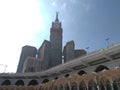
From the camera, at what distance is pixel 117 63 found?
68.2 ft

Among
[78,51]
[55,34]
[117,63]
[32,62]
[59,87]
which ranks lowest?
[59,87]

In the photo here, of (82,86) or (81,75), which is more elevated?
(81,75)

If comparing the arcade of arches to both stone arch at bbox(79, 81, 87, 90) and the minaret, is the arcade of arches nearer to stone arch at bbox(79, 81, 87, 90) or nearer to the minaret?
stone arch at bbox(79, 81, 87, 90)

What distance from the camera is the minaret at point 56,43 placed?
3855 inches

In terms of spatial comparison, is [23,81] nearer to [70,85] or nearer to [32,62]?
[70,85]

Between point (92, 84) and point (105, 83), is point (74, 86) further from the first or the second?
point (105, 83)

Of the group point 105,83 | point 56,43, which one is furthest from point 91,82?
point 56,43

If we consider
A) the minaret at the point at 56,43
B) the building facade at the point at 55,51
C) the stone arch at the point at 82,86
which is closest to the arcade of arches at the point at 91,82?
the stone arch at the point at 82,86

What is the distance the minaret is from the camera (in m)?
97.9

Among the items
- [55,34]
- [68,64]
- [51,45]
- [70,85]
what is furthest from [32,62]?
[70,85]

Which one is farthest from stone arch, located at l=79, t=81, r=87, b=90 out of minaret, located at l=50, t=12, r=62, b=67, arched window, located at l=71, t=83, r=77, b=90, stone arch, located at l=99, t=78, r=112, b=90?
minaret, located at l=50, t=12, r=62, b=67

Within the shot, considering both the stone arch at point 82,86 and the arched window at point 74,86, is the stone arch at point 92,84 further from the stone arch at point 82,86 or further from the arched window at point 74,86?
the arched window at point 74,86

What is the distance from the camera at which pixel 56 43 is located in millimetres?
104188

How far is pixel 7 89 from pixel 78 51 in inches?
3042
